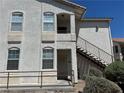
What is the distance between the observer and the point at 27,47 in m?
17.0

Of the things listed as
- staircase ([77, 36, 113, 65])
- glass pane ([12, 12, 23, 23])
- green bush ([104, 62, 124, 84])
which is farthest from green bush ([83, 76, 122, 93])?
glass pane ([12, 12, 23, 23])

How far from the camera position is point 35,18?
17.9 m

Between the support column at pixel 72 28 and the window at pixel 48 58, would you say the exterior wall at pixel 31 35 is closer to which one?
the support column at pixel 72 28

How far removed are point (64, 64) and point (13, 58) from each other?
5060 mm

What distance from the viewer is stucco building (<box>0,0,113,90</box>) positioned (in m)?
16.3

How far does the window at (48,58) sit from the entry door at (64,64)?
1.94 m

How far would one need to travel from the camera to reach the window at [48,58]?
16.6 meters

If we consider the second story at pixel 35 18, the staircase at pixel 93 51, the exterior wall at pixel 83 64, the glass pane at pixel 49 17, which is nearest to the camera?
the second story at pixel 35 18

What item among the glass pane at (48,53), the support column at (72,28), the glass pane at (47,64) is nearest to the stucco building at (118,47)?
the support column at (72,28)

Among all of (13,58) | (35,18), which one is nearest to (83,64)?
(35,18)

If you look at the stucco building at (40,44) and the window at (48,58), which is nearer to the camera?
the stucco building at (40,44)

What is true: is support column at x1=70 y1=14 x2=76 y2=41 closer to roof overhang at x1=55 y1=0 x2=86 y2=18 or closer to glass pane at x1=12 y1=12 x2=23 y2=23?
roof overhang at x1=55 y1=0 x2=86 y2=18

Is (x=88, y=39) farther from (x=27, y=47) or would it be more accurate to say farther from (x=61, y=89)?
(x=61, y=89)

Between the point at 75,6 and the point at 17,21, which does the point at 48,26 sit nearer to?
the point at 17,21
